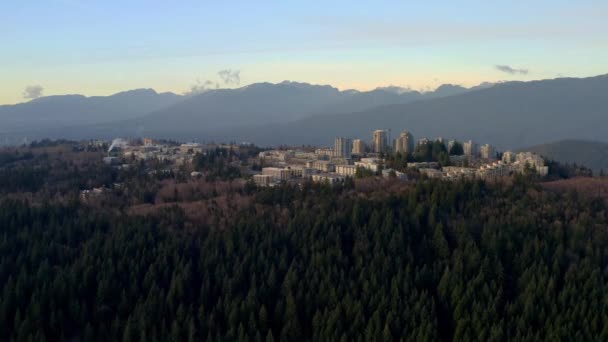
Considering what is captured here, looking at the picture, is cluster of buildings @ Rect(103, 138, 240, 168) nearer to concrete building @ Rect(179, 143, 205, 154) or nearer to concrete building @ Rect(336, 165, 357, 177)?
concrete building @ Rect(179, 143, 205, 154)

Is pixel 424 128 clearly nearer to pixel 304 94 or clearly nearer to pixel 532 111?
pixel 532 111

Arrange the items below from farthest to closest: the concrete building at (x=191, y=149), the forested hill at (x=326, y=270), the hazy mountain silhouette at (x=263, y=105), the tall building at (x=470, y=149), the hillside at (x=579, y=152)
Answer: the hazy mountain silhouette at (x=263, y=105)
the hillside at (x=579, y=152)
the concrete building at (x=191, y=149)
the tall building at (x=470, y=149)
the forested hill at (x=326, y=270)

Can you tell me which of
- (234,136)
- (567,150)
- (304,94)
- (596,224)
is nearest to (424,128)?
(234,136)

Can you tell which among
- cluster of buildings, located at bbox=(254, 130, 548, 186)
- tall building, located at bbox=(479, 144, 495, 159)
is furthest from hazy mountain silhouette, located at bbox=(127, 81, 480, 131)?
tall building, located at bbox=(479, 144, 495, 159)

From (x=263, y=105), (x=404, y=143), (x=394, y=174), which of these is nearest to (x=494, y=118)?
(x=263, y=105)

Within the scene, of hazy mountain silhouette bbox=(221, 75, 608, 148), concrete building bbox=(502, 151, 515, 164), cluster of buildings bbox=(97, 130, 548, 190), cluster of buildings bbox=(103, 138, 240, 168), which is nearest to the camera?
cluster of buildings bbox=(97, 130, 548, 190)

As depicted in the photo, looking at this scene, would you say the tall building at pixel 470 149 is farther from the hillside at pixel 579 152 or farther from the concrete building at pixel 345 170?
the hillside at pixel 579 152

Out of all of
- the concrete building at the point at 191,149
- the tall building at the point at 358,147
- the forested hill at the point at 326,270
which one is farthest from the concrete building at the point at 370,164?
the concrete building at the point at 191,149

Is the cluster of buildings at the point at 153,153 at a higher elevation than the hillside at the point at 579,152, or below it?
higher
